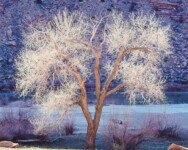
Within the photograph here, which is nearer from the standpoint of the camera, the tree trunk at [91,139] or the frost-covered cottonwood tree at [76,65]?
the frost-covered cottonwood tree at [76,65]

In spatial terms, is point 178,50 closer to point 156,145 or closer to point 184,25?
point 184,25

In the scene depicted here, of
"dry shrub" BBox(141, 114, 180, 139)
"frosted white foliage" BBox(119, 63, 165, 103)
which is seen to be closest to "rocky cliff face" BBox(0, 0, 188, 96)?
"dry shrub" BBox(141, 114, 180, 139)

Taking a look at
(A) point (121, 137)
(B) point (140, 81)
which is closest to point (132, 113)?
(A) point (121, 137)

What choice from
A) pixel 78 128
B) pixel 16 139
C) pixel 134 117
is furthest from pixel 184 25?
pixel 16 139

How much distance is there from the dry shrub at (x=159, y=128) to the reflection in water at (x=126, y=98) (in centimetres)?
885

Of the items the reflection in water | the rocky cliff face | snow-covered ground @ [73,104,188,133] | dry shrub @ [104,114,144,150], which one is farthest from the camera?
the rocky cliff face

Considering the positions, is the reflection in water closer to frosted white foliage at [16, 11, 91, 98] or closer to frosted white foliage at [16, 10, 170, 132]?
frosted white foliage at [16, 10, 170, 132]

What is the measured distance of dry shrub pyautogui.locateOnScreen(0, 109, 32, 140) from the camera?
21.7m

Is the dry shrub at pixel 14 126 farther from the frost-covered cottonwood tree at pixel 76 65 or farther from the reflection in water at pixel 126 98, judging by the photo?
the reflection in water at pixel 126 98

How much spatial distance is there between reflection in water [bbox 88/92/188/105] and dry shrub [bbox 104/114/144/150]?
11668 millimetres

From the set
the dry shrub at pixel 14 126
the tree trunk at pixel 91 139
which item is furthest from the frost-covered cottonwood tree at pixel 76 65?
the dry shrub at pixel 14 126

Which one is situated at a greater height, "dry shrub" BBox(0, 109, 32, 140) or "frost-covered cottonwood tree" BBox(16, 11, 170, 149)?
"frost-covered cottonwood tree" BBox(16, 11, 170, 149)

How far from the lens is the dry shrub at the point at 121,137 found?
20.4 meters

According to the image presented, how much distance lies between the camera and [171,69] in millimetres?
44688
